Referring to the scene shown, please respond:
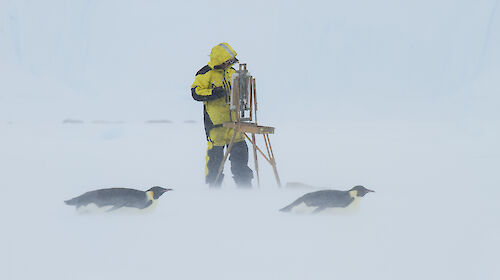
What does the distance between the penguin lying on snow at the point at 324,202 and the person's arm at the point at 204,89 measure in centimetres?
150

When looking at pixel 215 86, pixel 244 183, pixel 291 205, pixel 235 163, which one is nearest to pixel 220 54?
pixel 215 86

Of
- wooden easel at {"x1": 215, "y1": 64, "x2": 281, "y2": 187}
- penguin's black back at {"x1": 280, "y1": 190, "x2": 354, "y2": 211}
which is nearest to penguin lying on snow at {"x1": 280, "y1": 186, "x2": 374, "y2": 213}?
penguin's black back at {"x1": 280, "y1": 190, "x2": 354, "y2": 211}

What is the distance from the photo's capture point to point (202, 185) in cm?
507

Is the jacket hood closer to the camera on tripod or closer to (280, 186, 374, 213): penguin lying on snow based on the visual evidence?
the camera on tripod

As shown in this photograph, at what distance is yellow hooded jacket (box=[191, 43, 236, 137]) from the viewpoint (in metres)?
4.62

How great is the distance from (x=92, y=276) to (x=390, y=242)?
194 centimetres

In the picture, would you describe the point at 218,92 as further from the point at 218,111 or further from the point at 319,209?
the point at 319,209

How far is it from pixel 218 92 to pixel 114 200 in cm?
160

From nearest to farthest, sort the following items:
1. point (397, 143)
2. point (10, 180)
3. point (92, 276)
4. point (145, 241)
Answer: point (92, 276) < point (145, 241) < point (10, 180) < point (397, 143)

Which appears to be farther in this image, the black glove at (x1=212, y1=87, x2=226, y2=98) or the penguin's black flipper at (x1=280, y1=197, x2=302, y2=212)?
the black glove at (x1=212, y1=87, x2=226, y2=98)

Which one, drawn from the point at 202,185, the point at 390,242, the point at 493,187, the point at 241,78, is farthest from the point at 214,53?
the point at 493,187

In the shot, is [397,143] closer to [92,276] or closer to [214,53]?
[214,53]

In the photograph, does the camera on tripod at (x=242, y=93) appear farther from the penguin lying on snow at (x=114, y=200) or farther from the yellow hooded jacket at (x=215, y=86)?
the penguin lying on snow at (x=114, y=200)

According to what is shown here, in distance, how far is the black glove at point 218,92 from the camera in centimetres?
465
